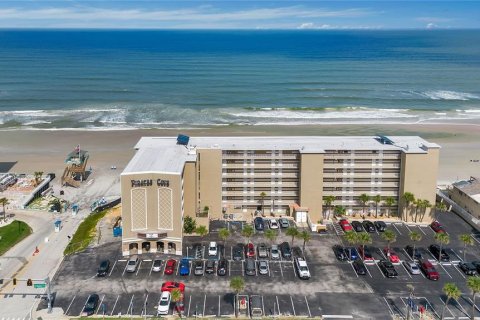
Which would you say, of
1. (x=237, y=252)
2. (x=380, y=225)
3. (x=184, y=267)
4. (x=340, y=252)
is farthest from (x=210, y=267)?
(x=380, y=225)

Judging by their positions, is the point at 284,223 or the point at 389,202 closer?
the point at 284,223

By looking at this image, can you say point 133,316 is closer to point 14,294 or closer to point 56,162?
point 14,294

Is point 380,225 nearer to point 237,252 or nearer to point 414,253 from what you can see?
point 414,253

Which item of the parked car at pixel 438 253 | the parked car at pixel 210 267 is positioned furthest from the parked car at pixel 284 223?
the parked car at pixel 438 253

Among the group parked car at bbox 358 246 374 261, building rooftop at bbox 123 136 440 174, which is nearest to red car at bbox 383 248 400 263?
parked car at bbox 358 246 374 261

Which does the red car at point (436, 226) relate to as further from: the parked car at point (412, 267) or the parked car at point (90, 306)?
the parked car at point (90, 306)
